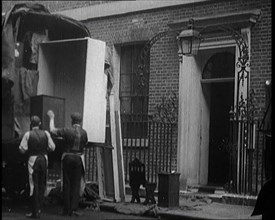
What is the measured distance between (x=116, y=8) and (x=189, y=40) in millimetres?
1143

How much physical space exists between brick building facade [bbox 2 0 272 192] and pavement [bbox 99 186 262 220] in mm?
311

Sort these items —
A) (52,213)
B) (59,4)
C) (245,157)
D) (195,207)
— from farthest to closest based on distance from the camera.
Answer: (245,157) < (195,207) < (52,213) < (59,4)

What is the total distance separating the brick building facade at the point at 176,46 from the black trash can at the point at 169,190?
418mm

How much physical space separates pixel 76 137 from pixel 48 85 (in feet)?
4.52

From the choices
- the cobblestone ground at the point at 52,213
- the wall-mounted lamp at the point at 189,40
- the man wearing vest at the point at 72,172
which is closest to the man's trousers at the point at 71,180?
the man wearing vest at the point at 72,172

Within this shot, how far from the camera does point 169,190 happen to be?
8617 mm

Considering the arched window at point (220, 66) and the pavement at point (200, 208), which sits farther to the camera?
the arched window at point (220, 66)

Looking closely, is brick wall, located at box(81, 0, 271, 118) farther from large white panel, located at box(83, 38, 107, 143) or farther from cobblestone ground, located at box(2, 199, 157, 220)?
cobblestone ground, located at box(2, 199, 157, 220)

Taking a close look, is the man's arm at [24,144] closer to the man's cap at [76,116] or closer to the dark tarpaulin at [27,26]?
the man's cap at [76,116]

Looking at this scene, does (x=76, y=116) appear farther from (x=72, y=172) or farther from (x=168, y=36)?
(x=168, y=36)

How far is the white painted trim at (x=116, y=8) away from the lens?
7.66 m

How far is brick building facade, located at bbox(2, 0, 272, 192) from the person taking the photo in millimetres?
8156

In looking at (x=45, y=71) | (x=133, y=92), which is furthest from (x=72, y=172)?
(x=45, y=71)

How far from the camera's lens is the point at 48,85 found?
239 inches
